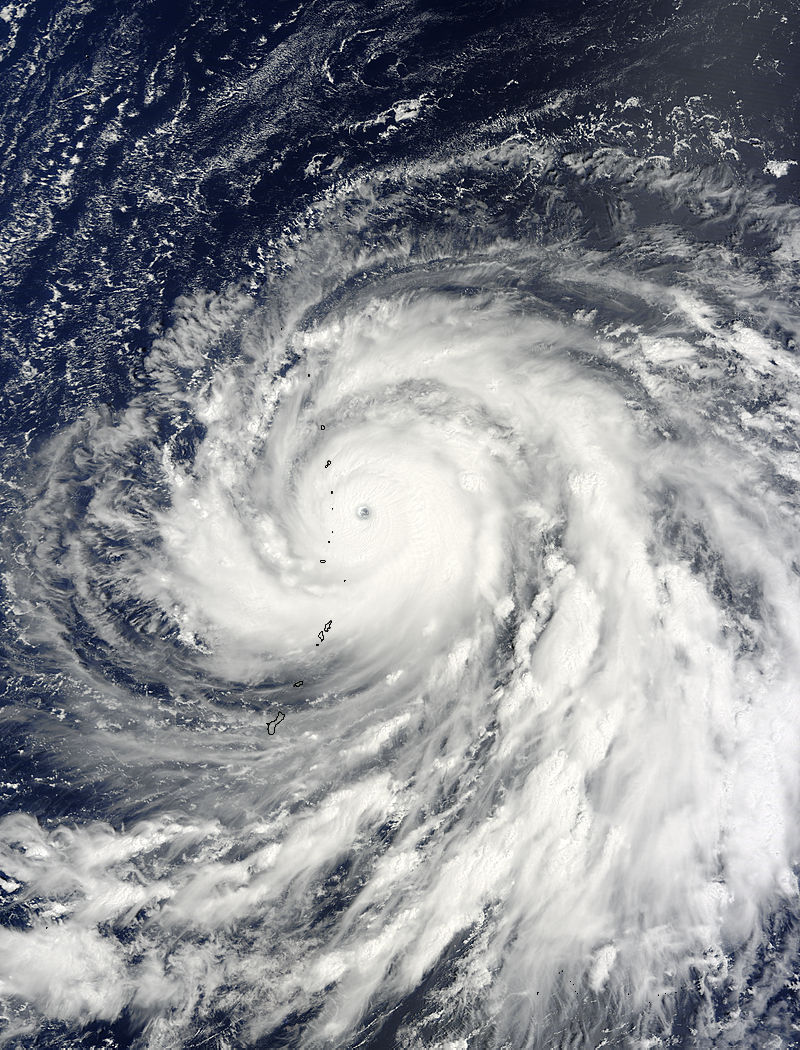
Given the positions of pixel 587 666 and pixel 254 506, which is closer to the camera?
pixel 587 666

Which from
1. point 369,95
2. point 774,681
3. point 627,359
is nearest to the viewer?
point 774,681

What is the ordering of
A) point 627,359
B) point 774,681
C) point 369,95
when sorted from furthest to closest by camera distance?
point 369,95 < point 627,359 < point 774,681

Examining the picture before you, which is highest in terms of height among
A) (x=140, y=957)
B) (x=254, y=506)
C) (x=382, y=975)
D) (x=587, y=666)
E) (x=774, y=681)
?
(x=774, y=681)

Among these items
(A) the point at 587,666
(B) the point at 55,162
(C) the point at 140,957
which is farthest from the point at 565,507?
(B) the point at 55,162

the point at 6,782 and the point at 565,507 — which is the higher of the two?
the point at 565,507

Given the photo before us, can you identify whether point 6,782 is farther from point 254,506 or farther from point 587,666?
point 587,666

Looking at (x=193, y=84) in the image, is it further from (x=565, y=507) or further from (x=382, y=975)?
(x=382, y=975)

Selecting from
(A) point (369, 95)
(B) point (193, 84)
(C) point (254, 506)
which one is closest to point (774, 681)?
(C) point (254, 506)
